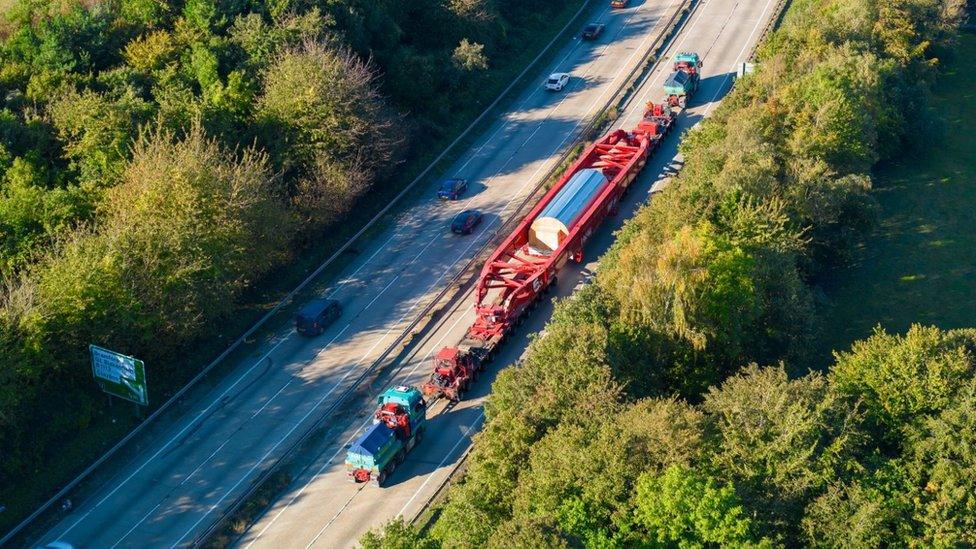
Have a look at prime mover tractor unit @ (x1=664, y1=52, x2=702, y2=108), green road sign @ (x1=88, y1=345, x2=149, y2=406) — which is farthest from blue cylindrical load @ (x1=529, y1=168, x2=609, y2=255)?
green road sign @ (x1=88, y1=345, x2=149, y2=406)

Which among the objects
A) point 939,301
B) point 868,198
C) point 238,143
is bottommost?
point 939,301

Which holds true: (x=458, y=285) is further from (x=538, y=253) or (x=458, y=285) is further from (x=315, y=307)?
(x=315, y=307)

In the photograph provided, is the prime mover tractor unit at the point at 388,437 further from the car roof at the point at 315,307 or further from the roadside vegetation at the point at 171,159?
the roadside vegetation at the point at 171,159

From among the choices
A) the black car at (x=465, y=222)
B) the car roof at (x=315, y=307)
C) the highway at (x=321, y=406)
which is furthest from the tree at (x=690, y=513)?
the black car at (x=465, y=222)

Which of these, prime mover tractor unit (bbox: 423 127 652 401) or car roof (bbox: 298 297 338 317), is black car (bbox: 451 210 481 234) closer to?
prime mover tractor unit (bbox: 423 127 652 401)

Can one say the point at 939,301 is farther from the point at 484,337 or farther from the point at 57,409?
the point at 57,409

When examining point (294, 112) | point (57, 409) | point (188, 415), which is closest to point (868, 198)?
point (294, 112)
